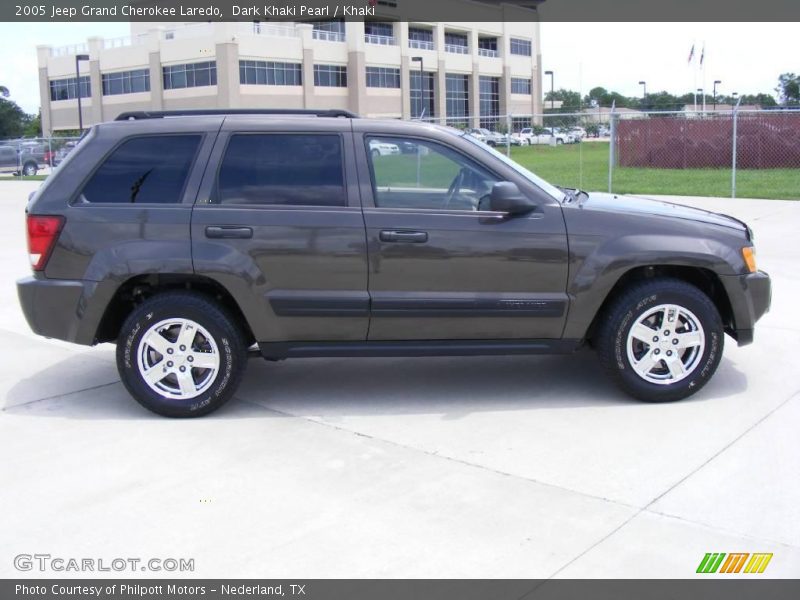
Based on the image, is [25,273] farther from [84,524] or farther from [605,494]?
[605,494]

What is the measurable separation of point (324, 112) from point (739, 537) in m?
3.63

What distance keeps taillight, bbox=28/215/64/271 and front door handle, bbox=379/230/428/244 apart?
200cm

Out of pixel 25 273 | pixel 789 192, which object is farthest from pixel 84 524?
pixel 789 192

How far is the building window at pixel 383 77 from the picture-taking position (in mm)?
82000

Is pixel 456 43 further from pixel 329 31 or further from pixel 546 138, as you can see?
pixel 546 138

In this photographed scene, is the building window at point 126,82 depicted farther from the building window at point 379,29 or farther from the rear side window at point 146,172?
the rear side window at point 146,172

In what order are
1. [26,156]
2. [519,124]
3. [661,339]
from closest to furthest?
[661,339] < [26,156] < [519,124]

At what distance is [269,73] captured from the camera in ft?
247

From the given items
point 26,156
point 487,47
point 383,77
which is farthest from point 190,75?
point 26,156

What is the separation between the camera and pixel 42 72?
8856 cm

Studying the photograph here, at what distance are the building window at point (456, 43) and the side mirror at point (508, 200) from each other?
88.9 metres

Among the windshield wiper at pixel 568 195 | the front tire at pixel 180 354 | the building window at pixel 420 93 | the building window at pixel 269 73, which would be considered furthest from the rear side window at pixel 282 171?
the building window at pixel 420 93

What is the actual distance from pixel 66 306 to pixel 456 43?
92.7m
